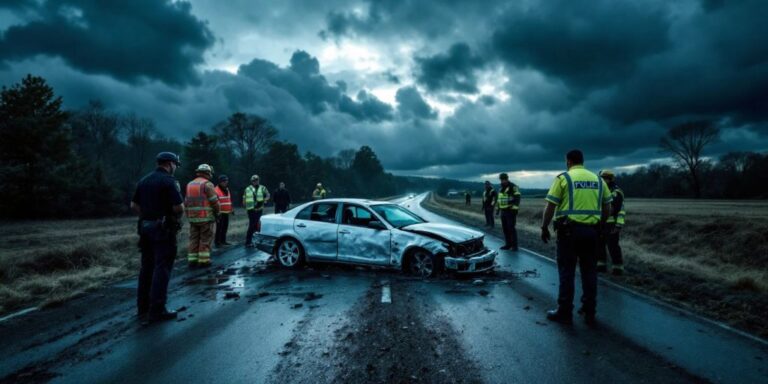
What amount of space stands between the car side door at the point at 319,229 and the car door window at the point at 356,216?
188 mm

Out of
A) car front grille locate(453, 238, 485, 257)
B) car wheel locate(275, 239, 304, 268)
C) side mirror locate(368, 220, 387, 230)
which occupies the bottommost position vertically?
car wheel locate(275, 239, 304, 268)

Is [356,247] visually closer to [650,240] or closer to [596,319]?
[596,319]

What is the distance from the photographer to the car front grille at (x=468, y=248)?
707 cm

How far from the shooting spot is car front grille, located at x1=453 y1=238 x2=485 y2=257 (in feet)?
23.2

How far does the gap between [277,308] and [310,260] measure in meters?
2.90

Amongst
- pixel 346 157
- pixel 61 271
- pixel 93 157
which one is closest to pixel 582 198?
pixel 61 271

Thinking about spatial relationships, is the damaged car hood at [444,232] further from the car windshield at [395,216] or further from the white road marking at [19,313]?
the white road marking at [19,313]

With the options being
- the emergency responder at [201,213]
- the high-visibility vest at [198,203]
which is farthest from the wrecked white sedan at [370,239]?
the high-visibility vest at [198,203]

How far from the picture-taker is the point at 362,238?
770cm

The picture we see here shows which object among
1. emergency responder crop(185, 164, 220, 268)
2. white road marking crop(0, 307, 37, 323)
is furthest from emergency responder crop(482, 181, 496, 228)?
white road marking crop(0, 307, 37, 323)

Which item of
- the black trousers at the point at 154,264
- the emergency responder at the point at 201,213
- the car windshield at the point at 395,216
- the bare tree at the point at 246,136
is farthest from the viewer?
the bare tree at the point at 246,136

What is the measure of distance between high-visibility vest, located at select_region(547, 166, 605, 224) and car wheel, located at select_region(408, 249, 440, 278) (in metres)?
2.59

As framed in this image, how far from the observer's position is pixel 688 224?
13039mm

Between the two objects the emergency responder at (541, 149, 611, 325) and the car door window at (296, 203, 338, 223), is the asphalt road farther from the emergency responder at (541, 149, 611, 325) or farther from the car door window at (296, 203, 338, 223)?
the car door window at (296, 203, 338, 223)
